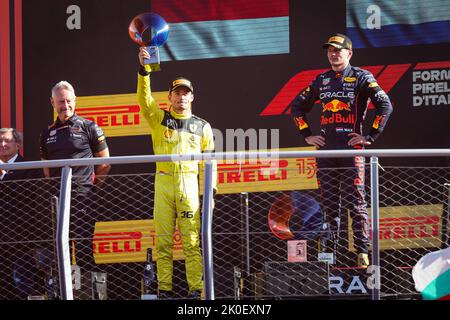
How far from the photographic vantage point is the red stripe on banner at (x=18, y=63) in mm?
8875

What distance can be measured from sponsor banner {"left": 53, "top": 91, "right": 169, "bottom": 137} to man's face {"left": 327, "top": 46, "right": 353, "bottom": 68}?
184 centimetres

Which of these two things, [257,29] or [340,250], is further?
[257,29]

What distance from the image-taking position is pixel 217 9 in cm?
857

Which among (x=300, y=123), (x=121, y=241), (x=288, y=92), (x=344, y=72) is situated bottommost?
(x=121, y=241)

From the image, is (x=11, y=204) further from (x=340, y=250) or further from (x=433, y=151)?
(x=433, y=151)

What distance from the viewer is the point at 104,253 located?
27.7 feet

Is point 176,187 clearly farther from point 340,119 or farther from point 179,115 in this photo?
point 340,119

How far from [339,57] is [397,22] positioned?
0.97m

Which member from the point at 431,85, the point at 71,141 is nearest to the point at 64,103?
the point at 71,141

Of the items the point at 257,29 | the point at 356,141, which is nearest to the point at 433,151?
the point at 356,141

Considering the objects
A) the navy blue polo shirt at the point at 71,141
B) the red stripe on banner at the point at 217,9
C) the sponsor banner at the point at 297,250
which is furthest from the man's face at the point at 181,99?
the red stripe on banner at the point at 217,9

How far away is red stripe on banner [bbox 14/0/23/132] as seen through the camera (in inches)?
349

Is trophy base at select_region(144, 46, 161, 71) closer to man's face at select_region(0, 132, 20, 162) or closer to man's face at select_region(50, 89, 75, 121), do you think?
man's face at select_region(50, 89, 75, 121)

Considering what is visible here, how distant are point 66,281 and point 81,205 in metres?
1.03
